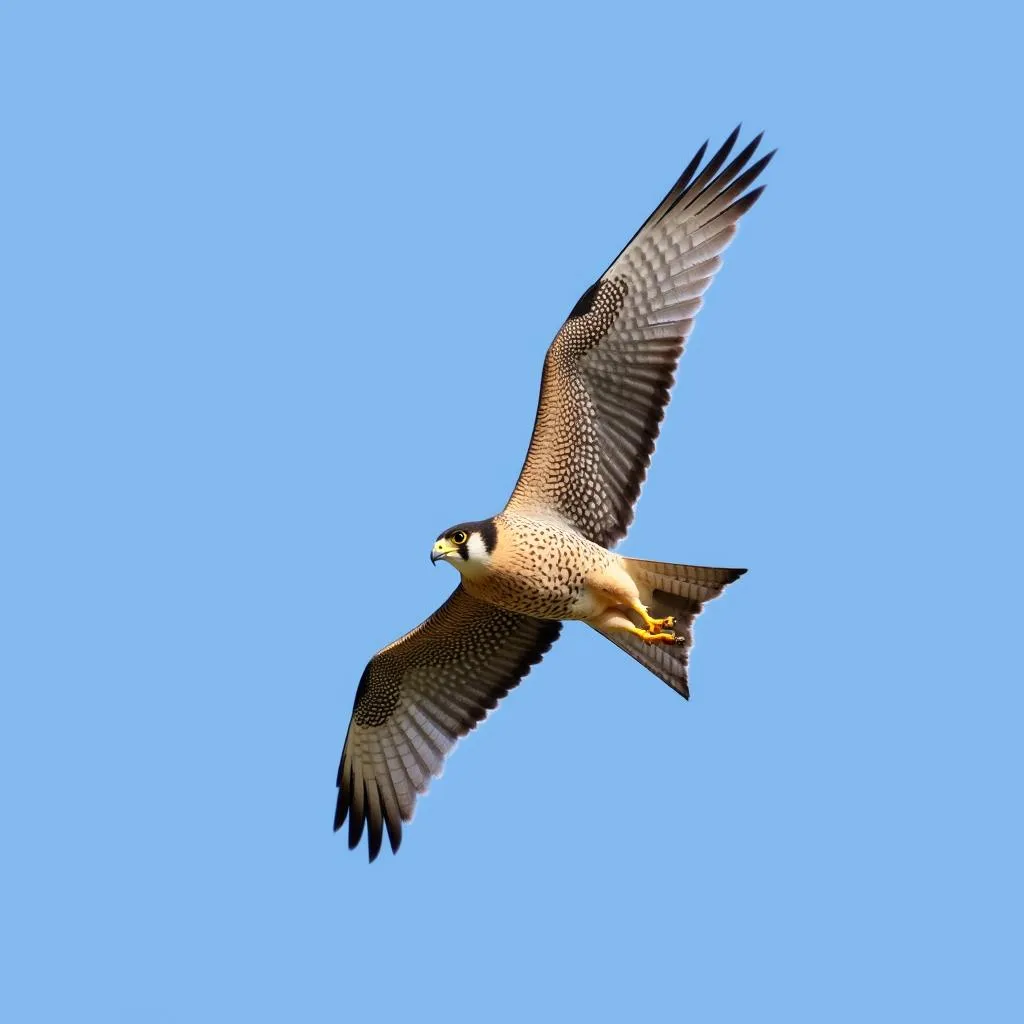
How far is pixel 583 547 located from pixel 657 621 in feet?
2.29

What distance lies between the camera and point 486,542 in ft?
40.0

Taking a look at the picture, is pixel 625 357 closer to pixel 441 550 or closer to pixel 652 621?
→ pixel 652 621

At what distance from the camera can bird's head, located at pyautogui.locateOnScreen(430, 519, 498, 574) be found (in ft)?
39.6

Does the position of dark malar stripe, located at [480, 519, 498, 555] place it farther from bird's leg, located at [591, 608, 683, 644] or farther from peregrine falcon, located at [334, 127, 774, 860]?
bird's leg, located at [591, 608, 683, 644]

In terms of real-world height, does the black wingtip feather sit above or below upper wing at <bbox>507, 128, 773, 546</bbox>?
above

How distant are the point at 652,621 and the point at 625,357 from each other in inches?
70.4

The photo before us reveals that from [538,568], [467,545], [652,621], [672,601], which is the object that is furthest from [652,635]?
[467,545]

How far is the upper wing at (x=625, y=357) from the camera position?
1291cm

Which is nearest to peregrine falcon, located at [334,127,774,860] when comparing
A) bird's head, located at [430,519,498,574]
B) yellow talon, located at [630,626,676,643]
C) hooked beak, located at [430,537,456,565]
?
yellow talon, located at [630,626,676,643]

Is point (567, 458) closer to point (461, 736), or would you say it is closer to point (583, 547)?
point (583, 547)

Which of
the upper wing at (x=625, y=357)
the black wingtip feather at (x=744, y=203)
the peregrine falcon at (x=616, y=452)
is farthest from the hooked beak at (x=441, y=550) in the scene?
the black wingtip feather at (x=744, y=203)

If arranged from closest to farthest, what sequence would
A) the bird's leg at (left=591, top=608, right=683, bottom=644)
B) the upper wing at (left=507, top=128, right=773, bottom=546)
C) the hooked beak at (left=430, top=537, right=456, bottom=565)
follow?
the hooked beak at (left=430, top=537, right=456, bottom=565) < the bird's leg at (left=591, top=608, right=683, bottom=644) < the upper wing at (left=507, top=128, right=773, bottom=546)

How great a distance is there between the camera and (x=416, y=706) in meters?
13.9

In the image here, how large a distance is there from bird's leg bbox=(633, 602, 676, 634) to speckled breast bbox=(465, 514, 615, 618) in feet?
1.19
